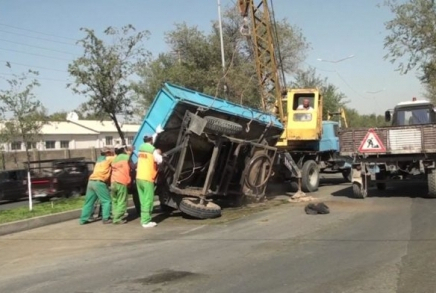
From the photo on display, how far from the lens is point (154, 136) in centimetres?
1090

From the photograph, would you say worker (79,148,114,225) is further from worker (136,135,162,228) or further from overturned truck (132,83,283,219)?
worker (136,135,162,228)

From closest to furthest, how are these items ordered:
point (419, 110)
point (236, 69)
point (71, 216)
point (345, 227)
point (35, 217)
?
point (345, 227) < point (35, 217) < point (71, 216) < point (419, 110) < point (236, 69)

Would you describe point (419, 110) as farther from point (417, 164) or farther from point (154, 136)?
point (154, 136)

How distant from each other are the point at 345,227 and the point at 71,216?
681 cm

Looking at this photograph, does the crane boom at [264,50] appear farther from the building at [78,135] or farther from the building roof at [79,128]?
the building roof at [79,128]

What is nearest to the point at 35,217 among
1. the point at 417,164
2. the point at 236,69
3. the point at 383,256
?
the point at 383,256

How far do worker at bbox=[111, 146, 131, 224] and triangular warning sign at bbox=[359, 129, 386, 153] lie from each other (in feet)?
19.5

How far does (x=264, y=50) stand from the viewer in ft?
71.6

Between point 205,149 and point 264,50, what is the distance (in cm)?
1090

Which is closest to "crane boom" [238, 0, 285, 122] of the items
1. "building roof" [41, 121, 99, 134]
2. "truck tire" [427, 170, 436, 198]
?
"truck tire" [427, 170, 436, 198]

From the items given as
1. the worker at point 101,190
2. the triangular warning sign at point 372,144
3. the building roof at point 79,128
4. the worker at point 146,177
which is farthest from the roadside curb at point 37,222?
the building roof at point 79,128

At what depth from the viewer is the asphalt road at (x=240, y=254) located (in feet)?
19.7

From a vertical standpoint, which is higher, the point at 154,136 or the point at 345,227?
the point at 154,136

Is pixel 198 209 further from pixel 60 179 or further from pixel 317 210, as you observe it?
pixel 60 179
